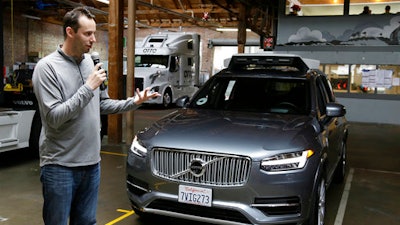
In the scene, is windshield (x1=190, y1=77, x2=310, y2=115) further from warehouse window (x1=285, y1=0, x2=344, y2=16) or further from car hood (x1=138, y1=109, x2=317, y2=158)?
warehouse window (x1=285, y1=0, x2=344, y2=16)

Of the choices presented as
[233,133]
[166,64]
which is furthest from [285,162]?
[166,64]

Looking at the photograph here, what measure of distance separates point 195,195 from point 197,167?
0.23 metres

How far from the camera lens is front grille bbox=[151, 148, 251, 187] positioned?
3.34m

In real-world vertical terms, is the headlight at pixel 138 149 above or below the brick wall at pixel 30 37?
below

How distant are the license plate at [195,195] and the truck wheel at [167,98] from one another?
1399cm

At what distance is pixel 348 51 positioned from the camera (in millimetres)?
14320

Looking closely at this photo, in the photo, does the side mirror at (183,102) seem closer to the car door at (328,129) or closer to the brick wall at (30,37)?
the car door at (328,129)

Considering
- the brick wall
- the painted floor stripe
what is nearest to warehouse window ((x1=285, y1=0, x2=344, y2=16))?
the brick wall

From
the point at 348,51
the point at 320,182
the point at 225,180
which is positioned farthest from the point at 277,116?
the point at 348,51

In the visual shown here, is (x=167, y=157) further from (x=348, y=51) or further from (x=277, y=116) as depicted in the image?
(x=348, y=51)

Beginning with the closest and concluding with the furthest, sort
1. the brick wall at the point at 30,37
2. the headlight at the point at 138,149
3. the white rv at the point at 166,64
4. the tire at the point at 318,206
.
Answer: the tire at the point at 318,206 → the headlight at the point at 138,149 → the white rv at the point at 166,64 → the brick wall at the point at 30,37

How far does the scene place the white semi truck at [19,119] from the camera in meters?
5.89

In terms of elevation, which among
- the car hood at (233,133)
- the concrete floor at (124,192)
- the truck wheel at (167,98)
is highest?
the car hood at (233,133)

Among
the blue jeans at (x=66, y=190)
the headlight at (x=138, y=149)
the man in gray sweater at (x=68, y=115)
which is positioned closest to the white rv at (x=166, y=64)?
the headlight at (x=138, y=149)
